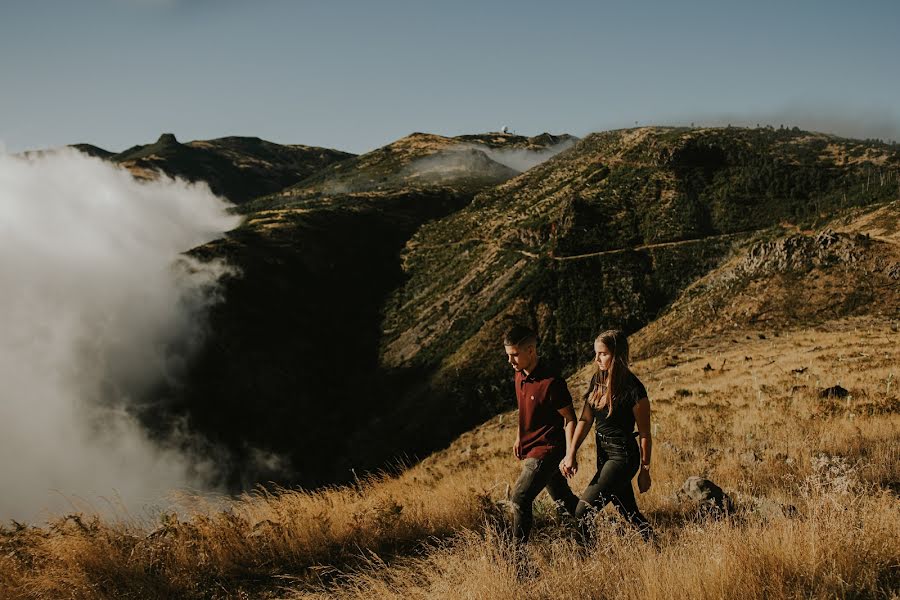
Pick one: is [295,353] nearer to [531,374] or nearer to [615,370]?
[531,374]

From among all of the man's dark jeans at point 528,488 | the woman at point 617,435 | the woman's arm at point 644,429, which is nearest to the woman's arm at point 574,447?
the woman at point 617,435

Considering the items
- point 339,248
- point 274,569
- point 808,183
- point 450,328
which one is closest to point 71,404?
point 339,248

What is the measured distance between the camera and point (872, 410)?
11492mm

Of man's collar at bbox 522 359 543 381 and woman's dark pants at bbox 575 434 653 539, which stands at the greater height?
man's collar at bbox 522 359 543 381

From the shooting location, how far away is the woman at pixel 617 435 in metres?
5.38

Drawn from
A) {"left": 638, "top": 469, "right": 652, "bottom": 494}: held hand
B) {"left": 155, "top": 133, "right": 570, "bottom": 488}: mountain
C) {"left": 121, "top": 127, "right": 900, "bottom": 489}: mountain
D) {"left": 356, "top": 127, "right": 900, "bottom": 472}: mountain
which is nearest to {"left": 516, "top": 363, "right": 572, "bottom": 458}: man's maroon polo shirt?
{"left": 638, "top": 469, "right": 652, "bottom": 494}: held hand

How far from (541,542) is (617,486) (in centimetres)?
105

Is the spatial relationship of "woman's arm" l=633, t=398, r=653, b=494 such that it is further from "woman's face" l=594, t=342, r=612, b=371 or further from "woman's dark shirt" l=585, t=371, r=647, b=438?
"woman's face" l=594, t=342, r=612, b=371

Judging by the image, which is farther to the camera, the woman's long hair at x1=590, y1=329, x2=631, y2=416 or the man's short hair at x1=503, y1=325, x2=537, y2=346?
the man's short hair at x1=503, y1=325, x2=537, y2=346

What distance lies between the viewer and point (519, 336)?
5676mm

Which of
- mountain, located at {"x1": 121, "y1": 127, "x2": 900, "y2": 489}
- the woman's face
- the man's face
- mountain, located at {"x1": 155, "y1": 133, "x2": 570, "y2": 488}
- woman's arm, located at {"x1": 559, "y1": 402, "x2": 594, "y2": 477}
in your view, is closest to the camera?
woman's arm, located at {"x1": 559, "y1": 402, "x2": 594, "y2": 477}

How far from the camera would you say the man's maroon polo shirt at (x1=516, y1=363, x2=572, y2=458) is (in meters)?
5.52

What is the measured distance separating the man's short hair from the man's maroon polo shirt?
1.25 feet

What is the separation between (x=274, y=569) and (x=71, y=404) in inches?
5043
